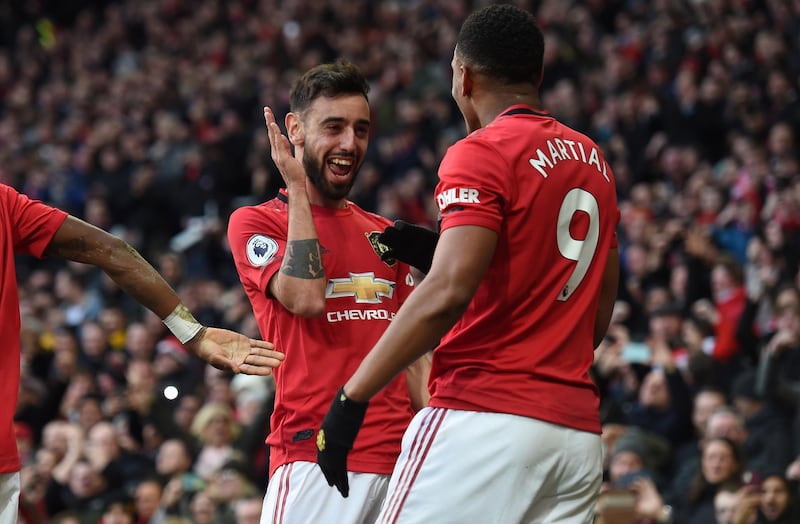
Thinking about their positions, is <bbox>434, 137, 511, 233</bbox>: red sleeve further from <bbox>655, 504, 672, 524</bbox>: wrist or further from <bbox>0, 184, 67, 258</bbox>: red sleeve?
<bbox>655, 504, 672, 524</bbox>: wrist

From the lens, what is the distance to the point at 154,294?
15.3ft

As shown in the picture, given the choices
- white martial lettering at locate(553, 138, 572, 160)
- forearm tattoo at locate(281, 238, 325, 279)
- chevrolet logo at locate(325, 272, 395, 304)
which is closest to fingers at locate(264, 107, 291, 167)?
forearm tattoo at locate(281, 238, 325, 279)

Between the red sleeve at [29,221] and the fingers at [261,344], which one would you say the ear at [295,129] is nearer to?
the fingers at [261,344]

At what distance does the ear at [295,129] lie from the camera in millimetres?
4871

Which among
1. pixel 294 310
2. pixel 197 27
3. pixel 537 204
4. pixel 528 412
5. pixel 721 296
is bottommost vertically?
pixel 721 296

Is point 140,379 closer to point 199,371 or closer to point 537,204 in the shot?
point 199,371

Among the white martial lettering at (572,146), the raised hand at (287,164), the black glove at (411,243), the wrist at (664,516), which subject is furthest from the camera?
the wrist at (664,516)

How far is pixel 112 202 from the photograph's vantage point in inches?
716

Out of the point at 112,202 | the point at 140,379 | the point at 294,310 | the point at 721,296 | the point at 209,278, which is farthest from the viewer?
the point at 112,202

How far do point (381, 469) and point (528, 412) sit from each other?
1.05 meters

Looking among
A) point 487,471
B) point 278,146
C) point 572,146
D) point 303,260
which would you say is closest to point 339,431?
point 487,471

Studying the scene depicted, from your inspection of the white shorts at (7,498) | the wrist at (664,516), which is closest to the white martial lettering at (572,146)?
the white shorts at (7,498)

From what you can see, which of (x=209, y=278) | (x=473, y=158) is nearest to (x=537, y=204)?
(x=473, y=158)

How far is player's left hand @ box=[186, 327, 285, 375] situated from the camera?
4461 mm
